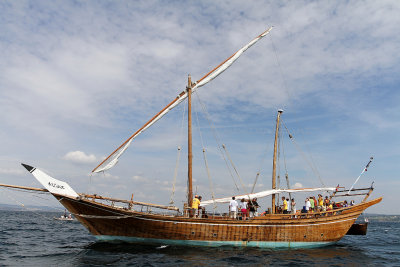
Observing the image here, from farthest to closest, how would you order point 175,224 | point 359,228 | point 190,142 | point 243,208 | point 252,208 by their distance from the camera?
point 359,228 < point 190,142 < point 252,208 < point 243,208 < point 175,224

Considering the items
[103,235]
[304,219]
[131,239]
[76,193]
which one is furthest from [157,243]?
[304,219]

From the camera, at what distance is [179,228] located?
18.9 metres

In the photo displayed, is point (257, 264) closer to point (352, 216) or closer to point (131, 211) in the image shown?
point (131, 211)

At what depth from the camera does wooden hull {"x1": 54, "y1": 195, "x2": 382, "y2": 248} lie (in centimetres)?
1864

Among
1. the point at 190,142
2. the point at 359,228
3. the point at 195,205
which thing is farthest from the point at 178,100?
the point at 359,228

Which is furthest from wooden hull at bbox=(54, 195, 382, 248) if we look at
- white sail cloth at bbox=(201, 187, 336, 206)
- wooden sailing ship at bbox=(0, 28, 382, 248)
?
white sail cloth at bbox=(201, 187, 336, 206)

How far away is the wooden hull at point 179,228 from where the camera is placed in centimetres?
1864

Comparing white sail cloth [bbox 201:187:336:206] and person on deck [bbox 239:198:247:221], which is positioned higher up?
white sail cloth [bbox 201:187:336:206]

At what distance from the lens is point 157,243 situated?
19.1 metres

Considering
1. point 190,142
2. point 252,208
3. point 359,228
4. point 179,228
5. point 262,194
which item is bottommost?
point 179,228

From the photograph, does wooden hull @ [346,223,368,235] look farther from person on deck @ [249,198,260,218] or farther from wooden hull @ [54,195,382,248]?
person on deck @ [249,198,260,218]

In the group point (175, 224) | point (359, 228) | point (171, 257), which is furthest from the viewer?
point (359, 228)

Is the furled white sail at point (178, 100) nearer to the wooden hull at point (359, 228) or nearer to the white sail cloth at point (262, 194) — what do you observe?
the white sail cloth at point (262, 194)

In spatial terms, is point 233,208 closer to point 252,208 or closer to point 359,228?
point 252,208
